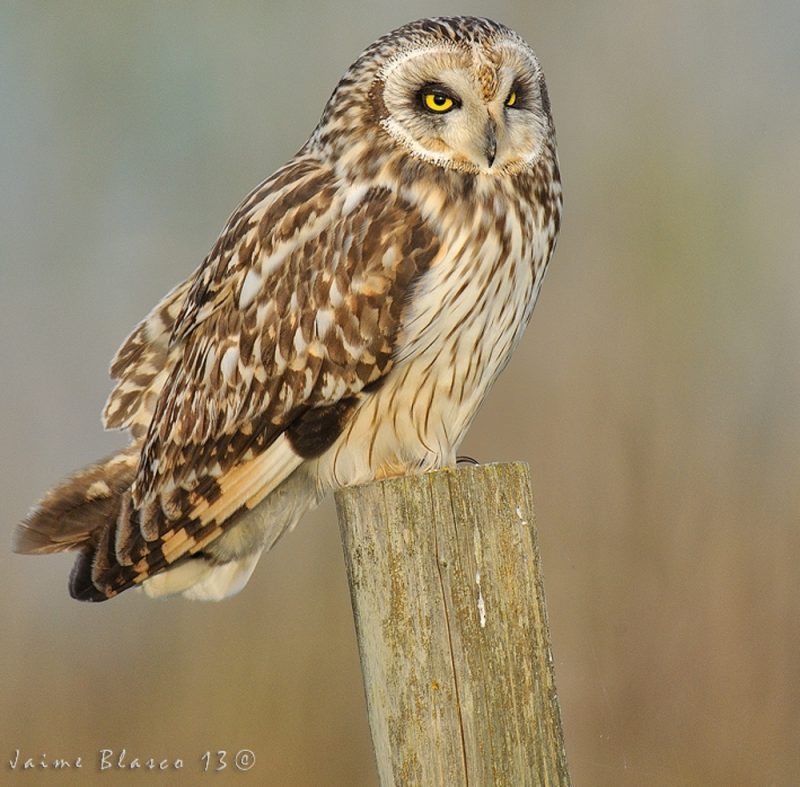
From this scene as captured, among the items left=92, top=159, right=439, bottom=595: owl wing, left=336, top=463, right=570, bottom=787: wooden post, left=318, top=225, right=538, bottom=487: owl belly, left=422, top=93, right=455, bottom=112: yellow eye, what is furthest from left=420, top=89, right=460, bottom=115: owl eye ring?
left=336, top=463, right=570, bottom=787: wooden post

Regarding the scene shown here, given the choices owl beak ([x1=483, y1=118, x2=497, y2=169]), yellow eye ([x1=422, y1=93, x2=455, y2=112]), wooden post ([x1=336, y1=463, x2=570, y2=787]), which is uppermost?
yellow eye ([x1=422, y1=93, x2=455, y2=112])

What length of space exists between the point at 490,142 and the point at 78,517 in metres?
1.35

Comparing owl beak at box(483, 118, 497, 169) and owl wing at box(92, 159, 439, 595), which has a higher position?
owl beak at box(483, 118, 497, 169)

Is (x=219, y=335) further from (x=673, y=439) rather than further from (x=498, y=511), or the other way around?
(x=673, y=439)

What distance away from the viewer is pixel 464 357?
2.74 m

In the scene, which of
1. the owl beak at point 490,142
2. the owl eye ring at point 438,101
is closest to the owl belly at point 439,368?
the owl beak at point 490,142

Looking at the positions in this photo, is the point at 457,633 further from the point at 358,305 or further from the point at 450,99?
the point at 450,99

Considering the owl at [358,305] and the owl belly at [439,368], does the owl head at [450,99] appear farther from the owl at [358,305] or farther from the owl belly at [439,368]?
the owl belly at [439,368]

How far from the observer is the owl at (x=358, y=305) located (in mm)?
A: 2652

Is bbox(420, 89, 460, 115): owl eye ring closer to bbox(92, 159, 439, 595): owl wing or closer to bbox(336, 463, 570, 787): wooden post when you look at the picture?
bbox(92, 159, 439, 595): owl wing

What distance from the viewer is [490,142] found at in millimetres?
2672

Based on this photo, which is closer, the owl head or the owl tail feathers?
the owl head

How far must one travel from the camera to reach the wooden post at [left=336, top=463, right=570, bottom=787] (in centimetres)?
200

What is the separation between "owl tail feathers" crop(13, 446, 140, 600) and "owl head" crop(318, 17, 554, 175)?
1.01m
